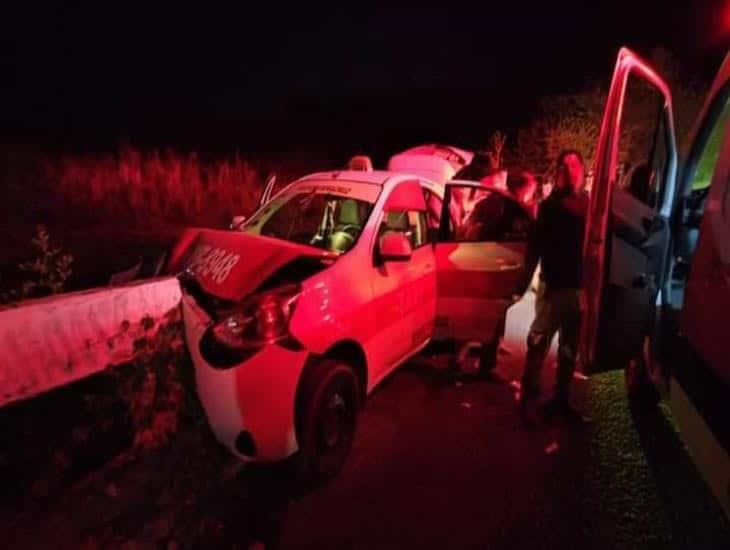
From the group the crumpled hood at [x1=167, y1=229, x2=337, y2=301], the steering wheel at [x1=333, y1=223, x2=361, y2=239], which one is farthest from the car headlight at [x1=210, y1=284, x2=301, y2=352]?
the steering wheel at [x1=333, y1=223, x2=361, y2=239]

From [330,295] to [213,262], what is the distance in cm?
92

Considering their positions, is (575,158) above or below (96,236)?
above

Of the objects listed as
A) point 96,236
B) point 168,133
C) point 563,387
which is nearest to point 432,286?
point 563,387

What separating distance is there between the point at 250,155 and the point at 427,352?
15.6 metres

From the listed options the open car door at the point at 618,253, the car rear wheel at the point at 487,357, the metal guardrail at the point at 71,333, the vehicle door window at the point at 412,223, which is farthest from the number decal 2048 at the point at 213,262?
the car rear wheel at the point at 487,357

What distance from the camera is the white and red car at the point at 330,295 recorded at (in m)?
3.18

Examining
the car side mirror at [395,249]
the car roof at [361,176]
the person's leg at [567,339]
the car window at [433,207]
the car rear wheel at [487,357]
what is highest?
the car roof at [361,176]

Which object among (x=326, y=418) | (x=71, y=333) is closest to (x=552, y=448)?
(x=326, y=418)

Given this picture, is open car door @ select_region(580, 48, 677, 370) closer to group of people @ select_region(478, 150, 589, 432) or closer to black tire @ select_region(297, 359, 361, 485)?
group of people @ select_region(478, 150, 589, 432)

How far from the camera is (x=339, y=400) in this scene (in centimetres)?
365

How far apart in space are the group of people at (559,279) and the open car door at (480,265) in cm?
36

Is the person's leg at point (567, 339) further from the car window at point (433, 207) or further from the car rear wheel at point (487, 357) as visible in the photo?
the car window at point (433, 207)

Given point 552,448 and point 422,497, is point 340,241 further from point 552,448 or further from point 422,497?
point 552,448

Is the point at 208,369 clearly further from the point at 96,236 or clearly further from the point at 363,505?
the point at 96,236
